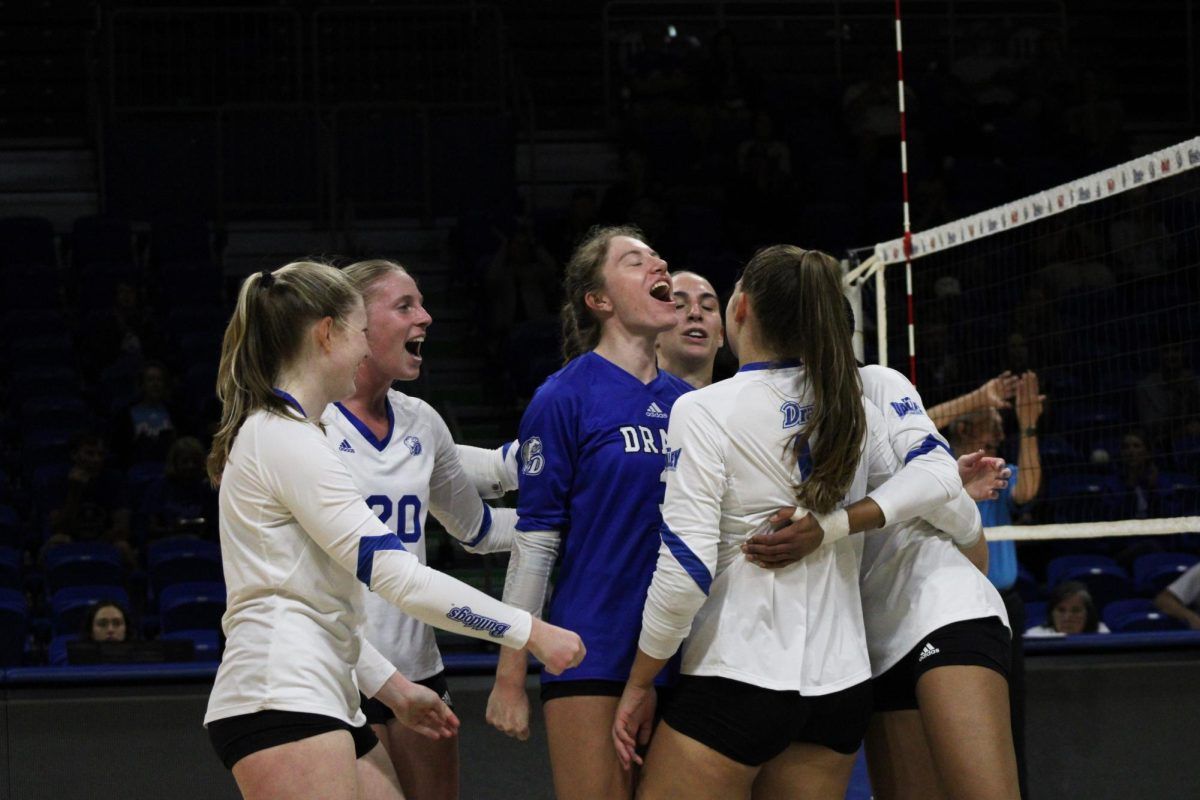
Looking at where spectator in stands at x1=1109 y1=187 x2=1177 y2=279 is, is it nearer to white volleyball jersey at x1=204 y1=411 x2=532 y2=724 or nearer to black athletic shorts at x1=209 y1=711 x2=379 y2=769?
white volleyball jersey at x1=204 y1=411 x2=532 y2=724

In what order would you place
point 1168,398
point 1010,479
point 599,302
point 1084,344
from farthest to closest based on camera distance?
point 1084,344 → point 1168,398 → point 1010,479 → point 599,302

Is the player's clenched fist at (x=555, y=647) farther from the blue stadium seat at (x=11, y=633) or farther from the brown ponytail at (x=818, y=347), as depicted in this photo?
the blue stadium seat at (x=11, y=633)

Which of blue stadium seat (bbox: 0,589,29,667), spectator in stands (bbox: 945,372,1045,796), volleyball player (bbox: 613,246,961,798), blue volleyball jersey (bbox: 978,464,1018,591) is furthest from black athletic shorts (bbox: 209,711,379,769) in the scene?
blue stadium seat (bbox: 0,589,29,667)

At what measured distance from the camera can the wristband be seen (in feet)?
10.6

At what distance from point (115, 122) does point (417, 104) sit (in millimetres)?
2572

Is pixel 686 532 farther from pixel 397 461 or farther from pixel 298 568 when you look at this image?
pixel 397 461

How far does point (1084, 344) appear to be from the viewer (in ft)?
34.4

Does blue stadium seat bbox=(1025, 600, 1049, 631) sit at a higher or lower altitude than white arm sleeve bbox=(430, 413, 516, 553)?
lower

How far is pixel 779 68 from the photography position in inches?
576

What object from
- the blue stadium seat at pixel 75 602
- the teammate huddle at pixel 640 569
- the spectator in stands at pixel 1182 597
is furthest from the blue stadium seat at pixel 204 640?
the spectator in stands at pixel 1182 597

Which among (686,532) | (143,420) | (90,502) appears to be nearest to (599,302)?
(686,532)

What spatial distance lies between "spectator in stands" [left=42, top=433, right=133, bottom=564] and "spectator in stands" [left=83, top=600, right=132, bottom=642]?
55.3 inches

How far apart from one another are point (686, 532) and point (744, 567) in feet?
0.61

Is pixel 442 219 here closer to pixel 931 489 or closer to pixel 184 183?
pixel 184 183
